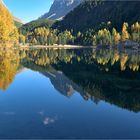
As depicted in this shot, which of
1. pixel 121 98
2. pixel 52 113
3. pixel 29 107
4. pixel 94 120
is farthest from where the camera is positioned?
pixel 121 98

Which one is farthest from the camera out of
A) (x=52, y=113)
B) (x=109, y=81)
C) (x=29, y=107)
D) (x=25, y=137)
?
(x=109, y=81)

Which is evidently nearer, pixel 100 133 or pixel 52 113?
pixel 100 133

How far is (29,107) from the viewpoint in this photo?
88.9ft

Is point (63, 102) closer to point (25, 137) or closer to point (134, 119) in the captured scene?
point (134, 119)

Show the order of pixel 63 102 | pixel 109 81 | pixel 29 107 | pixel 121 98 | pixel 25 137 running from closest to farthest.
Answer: pixel 25 137 → pixel 29 107 → pixel 63 102 → pixel 121 98 → pixel 109 81

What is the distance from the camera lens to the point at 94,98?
3105 cm

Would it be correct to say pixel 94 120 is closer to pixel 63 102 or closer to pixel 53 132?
pixel 53 132

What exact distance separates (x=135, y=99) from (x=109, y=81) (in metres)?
13.7

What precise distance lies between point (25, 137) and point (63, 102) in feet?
36.7

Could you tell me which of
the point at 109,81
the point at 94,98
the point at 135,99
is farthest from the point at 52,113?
the point at 109,81

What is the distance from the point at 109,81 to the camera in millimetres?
44281

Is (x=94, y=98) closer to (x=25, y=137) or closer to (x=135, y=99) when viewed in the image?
(x=135, y=99)

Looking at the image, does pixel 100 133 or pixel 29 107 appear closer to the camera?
pixel 100 133

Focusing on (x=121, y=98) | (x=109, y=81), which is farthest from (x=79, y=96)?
(x=109, y=81)
